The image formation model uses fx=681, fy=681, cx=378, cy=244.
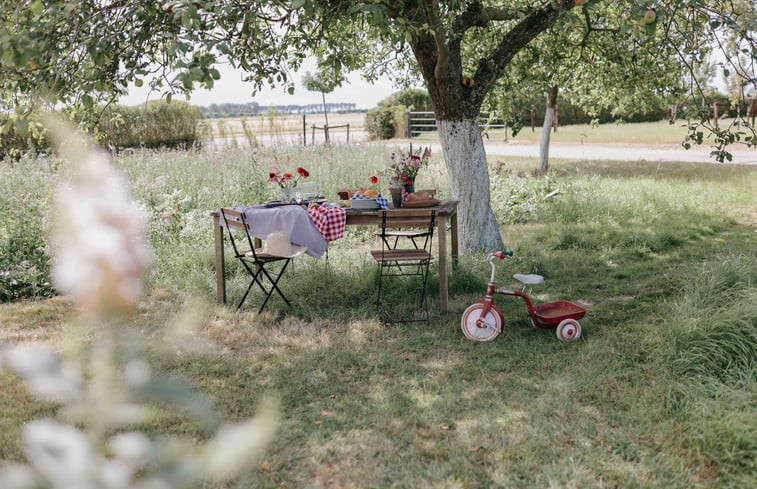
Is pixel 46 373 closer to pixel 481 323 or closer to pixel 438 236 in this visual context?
pixel 481 323

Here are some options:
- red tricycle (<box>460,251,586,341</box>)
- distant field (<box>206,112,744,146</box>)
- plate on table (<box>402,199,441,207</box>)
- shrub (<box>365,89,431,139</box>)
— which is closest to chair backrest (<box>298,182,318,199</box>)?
plate on table (<box>402,199,441,207</box>)

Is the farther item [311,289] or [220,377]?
[311,289]

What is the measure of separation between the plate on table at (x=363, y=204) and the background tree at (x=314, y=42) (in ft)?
3.65

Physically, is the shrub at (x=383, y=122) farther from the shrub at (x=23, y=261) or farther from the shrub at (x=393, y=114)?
the shrub at (x=23, y=261)

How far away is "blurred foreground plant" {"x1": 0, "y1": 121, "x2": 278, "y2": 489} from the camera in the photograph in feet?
1.40

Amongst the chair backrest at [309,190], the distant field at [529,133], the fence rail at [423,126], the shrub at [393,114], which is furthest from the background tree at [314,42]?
the shrub at [393,114]

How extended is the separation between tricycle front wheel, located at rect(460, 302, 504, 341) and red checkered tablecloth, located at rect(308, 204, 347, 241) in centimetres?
131

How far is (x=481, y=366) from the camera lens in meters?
4.40

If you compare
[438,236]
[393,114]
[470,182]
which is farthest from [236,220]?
[393,114]

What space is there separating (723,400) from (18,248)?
6126 mm

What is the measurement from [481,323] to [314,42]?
2.79 meters

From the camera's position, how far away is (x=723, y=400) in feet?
11.0

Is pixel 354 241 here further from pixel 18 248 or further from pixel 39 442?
pixel 39 442

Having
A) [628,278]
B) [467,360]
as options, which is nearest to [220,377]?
[467,360]
